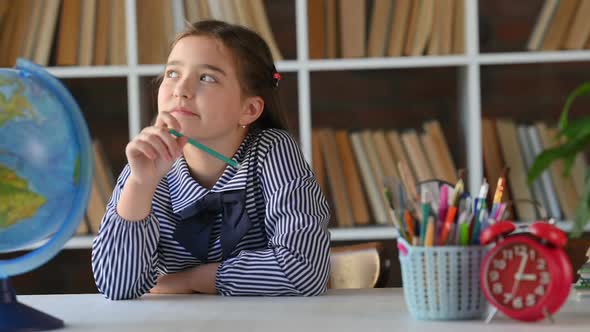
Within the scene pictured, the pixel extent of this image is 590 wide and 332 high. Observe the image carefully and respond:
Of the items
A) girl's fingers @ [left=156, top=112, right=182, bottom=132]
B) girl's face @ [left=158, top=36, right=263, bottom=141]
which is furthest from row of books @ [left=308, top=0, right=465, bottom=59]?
girl's fingers @ [left=156, top=112, right=182, bottom=132]

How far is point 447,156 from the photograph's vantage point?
271 centimetres

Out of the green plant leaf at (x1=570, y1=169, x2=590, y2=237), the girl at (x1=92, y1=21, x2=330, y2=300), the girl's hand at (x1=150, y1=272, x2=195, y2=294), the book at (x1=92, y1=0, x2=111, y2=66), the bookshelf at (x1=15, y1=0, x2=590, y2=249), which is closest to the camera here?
the green plant leaf at (x1=570, y1=169, x2=590, y2=237)

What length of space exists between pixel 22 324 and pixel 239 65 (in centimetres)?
80

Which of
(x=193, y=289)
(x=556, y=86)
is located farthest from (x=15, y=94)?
(x=556, y=86)

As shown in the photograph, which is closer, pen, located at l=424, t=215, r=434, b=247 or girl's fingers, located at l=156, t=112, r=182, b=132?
pen, located at l=424, t=215, r=434, b=247

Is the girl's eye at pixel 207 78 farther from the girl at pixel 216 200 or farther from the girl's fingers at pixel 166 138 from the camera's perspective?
the girl's fingers at pixel 166 138

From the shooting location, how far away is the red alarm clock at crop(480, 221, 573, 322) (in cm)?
105

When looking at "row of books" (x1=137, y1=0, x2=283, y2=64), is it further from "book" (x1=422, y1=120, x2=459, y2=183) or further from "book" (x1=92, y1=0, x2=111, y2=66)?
"book" (x1=422, y1=120, x2=459, y2=183)

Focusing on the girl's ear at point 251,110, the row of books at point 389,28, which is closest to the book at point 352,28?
the row of books at point 389,28

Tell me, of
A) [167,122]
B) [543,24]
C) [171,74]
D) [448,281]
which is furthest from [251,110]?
[543,24]

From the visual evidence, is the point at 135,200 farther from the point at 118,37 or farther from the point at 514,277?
the point at 118,37

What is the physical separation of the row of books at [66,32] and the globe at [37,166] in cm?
158

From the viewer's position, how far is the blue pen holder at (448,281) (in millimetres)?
1081

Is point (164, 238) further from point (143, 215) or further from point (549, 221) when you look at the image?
point (549, 221)
